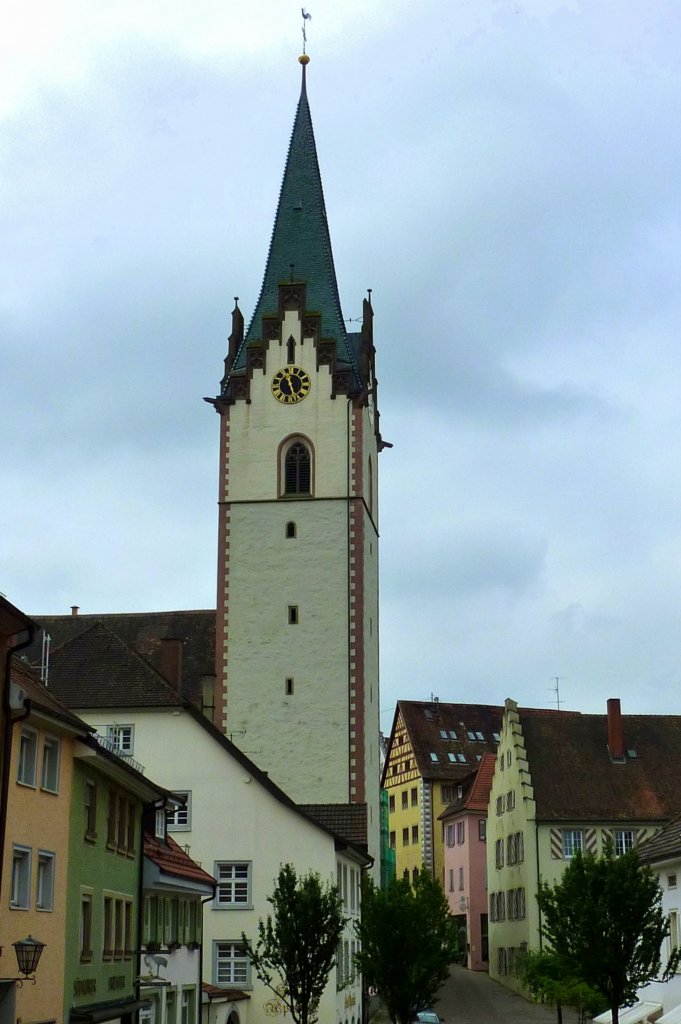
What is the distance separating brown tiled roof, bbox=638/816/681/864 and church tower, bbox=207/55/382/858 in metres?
13.0

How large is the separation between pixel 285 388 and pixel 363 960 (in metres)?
23.0

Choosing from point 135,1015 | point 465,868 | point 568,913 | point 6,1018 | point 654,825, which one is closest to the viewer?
point 6,1018

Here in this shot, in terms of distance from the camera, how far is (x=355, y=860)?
167ft

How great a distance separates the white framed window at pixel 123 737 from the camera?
42.2 meters

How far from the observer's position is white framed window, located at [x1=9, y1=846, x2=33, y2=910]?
2334cm

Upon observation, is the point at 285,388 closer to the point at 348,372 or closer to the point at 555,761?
the point at 348,372

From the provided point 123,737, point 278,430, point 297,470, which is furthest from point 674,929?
point 278,430

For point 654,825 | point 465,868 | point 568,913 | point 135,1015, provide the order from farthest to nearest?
point 465,868 < point 654,825 < point 568,913 < point 135,1015

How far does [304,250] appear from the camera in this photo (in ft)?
203

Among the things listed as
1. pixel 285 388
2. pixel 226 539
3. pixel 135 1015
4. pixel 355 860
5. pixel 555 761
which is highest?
pixel 285 388

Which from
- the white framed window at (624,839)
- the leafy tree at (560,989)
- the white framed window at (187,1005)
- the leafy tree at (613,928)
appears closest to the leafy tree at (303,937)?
the white framed window at (187,1005)

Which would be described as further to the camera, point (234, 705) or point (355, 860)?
point (234, 705)

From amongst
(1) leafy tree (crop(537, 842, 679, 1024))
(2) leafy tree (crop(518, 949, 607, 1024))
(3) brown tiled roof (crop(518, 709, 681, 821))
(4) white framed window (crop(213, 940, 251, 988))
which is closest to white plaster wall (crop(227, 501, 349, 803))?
(2) leafy tree (crop(518, 949, 607, 1024))

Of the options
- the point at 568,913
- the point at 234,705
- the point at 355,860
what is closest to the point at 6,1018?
the point at 568,913
